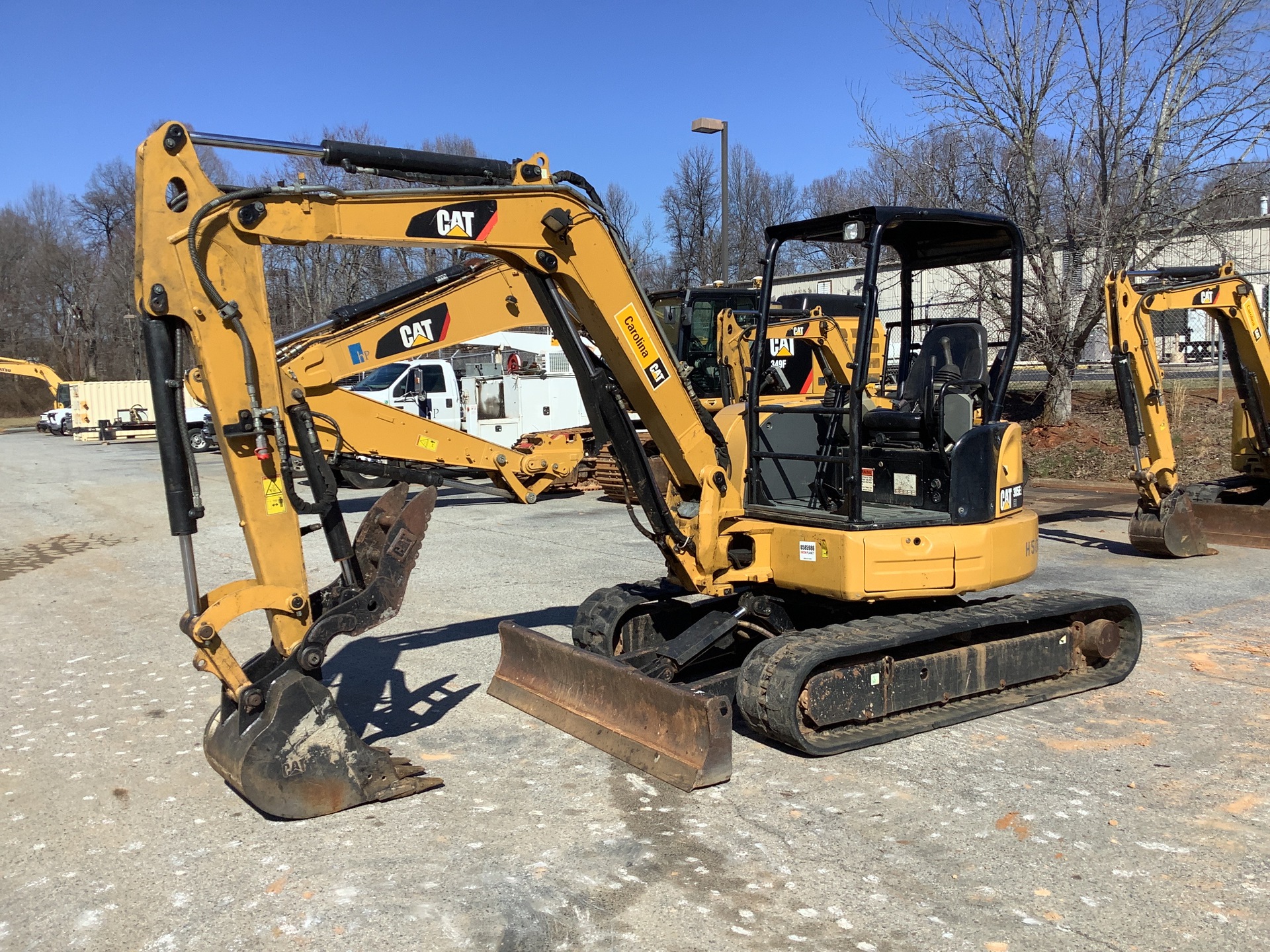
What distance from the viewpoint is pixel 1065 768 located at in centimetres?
558

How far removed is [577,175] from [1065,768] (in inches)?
168

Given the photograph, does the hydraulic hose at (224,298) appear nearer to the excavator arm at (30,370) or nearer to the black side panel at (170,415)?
the black side panel at (170,415)

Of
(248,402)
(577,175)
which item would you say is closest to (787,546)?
(577,175)

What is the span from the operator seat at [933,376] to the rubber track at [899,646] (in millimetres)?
1221

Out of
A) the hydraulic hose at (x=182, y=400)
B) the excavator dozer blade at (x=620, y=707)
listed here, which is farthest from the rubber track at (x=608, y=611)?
the hydraulic hose at (x=182, y=400)

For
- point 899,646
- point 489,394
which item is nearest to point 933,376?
point 899,646

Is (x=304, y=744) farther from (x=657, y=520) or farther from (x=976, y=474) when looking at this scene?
(x=976, y=474)

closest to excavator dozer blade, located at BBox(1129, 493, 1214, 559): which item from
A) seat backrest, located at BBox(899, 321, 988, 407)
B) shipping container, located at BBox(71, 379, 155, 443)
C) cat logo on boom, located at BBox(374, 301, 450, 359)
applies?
seat backrest, located at BBox(899, 321, 988, 407)

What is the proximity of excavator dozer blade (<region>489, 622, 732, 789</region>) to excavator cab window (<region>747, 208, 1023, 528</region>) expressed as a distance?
4.77 feet

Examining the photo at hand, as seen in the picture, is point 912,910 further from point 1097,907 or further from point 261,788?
point 261,788

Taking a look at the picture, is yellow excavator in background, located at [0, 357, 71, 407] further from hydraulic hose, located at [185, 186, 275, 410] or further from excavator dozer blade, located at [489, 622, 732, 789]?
hydraulic hose, located at [185, 186, 275, 410]

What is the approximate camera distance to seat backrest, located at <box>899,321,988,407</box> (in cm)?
679

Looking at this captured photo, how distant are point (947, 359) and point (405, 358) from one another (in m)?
4.05

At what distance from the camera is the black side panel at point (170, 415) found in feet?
15.9
